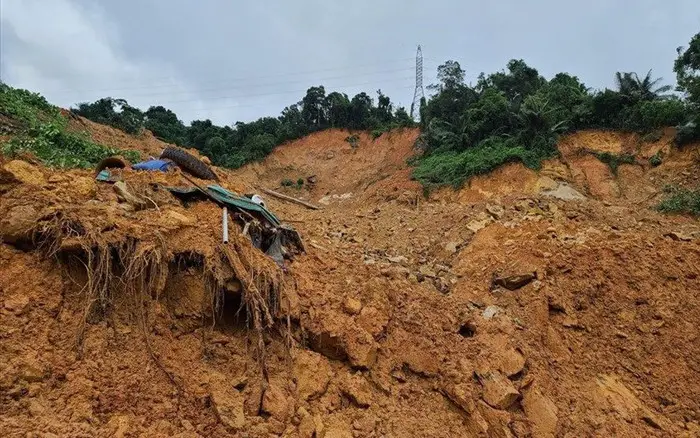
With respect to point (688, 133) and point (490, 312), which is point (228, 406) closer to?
point (490, 312)

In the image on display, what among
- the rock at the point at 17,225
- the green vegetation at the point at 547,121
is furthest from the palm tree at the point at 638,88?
the rock at the point at 17,225

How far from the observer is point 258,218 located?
15.9 feet

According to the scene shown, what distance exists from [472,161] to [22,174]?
1166cm

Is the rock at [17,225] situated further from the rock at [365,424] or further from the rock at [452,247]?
the rock at [452,247]

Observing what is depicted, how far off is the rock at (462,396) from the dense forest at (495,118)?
5.30 m

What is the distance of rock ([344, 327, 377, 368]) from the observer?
4008 mm

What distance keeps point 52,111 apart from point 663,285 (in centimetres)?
1462

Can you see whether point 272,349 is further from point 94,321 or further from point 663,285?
point 663,285

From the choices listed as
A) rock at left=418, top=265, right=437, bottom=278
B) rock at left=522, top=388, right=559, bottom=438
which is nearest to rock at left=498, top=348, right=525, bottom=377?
rock at left=522, top=388, right=559, bottom=438

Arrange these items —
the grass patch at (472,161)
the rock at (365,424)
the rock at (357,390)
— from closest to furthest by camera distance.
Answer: the rock at (365,424) < the rock at (357,390) < the grass patch at (472,161)

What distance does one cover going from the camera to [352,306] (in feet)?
14.3

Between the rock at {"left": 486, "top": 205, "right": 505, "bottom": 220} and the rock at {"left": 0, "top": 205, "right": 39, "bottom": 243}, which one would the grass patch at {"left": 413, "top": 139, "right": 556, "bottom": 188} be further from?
the rock at {"left": 0, "top": 205, "right": 39, "bottom": 243}

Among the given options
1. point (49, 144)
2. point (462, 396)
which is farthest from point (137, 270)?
point (49, 144)

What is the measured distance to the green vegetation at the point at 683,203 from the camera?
31.3 ft
